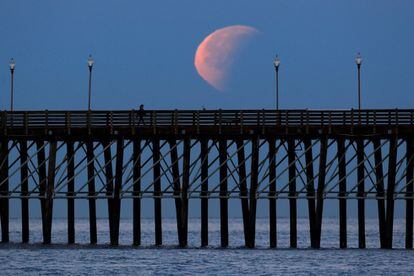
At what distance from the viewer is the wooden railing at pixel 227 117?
64.3 m

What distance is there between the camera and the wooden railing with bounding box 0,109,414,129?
6431 cm

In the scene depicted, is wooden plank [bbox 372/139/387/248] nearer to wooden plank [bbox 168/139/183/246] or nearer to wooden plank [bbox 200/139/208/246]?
wooden plank [bbox 200/139/208/246]

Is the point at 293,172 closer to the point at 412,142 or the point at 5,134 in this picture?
the point at 412,142

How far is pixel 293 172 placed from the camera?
65375mm

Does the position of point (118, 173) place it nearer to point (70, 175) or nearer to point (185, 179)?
point (185, 179)

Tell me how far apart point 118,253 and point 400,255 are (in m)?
13.6

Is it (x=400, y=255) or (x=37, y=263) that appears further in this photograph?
(x=400, y=255)

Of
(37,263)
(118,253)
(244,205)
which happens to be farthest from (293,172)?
(37,263)

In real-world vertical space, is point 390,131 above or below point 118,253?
above

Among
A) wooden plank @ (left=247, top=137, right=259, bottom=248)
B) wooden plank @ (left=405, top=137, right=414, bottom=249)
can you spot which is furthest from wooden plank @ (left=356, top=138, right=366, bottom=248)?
wooden plank @ (left=247, top=137, right=259, bottom=248)

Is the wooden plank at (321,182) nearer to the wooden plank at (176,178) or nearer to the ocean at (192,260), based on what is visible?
the ocean at (192,260)

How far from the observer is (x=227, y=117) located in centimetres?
6481

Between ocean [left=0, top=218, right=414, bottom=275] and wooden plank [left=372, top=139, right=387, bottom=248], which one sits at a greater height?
wooden plank [left=372, top=139, right=387, bottom=248]

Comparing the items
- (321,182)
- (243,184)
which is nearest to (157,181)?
(243,184)
